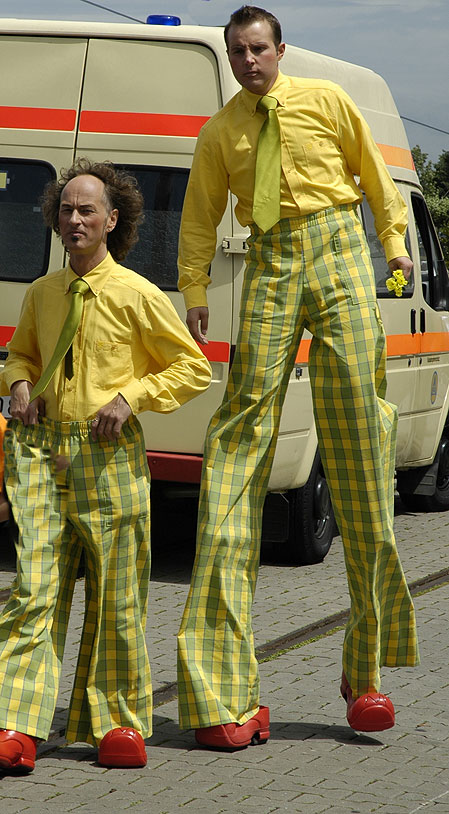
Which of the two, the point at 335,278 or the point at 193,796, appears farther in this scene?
the point at 335,278

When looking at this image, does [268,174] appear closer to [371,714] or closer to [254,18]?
[254,18]

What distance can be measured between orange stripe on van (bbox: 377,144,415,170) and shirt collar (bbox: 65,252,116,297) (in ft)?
13.7

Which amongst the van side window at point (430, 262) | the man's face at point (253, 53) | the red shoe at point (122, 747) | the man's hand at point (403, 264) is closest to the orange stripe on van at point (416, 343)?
the van side window at point (430, 262)

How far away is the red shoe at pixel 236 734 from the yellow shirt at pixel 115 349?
39.9 inches

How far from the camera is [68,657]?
5.76 metres

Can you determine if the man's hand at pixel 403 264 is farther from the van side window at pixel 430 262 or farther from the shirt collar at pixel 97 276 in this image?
the van side window at pixel 430 262

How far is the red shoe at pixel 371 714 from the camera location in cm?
468

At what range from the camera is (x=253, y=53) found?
4.56 m

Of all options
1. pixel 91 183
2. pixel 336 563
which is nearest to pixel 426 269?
pixel 336 563

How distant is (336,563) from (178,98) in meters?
2.67

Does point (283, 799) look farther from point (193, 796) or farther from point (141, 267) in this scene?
point (141, 267)

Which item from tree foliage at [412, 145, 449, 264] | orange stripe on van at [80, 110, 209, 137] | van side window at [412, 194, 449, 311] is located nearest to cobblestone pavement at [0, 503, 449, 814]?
orange stripe on van at [80, 110, 209, 137]

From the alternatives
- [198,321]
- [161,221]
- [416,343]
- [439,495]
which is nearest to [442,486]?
[439,495]

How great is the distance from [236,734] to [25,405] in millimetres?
1196
